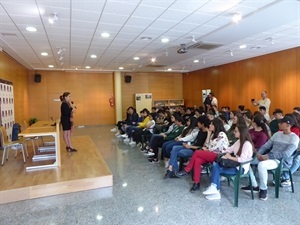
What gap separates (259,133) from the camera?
151 inches

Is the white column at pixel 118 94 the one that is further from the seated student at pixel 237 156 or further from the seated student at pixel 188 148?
the seated student at pixel 237 156

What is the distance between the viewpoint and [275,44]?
21.9 feet

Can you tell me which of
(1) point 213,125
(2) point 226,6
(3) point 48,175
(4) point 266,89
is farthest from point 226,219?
(4) point 266,89

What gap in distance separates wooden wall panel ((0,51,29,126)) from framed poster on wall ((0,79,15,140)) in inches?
10.5

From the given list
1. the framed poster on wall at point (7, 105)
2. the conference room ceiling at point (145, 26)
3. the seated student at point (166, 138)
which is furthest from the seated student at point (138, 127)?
the framed poster on wall at point (7, 105)

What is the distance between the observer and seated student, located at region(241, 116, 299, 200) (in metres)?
3.16

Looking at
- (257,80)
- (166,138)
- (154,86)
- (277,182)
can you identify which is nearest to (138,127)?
(166,138)

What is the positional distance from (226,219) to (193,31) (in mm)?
3922

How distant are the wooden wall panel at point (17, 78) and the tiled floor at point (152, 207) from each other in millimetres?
5162

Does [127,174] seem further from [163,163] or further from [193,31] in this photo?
[193,31]

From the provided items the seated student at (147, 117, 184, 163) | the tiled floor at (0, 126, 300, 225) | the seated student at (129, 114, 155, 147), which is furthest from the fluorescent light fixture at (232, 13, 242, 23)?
the seated student at (129, 114, 155, 147)

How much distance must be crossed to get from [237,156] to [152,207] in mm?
1358

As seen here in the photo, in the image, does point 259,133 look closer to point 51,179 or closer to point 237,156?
point 237,156

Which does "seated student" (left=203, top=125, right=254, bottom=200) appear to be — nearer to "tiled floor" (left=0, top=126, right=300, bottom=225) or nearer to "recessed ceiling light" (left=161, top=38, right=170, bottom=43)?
"tiled floor" (left=0, top=126, right=300, bottom=225)
